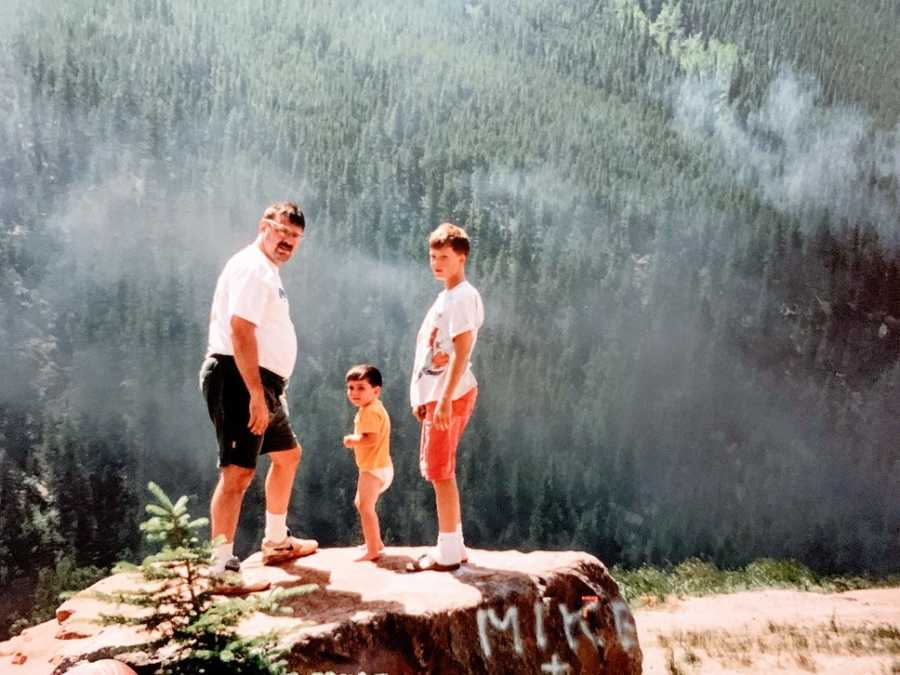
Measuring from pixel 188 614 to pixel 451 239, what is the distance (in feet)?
6.13

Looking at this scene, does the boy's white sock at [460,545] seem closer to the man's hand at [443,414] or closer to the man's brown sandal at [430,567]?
the man's brown sandal at [430,567]

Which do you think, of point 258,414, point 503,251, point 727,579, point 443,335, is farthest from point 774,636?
point 503,251

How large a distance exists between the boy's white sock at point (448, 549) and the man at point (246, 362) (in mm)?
977

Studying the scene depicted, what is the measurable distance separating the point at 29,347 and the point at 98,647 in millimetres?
22720

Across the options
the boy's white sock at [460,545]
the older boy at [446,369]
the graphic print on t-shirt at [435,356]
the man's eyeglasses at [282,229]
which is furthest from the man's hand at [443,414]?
the man's eyeglasses at [282,229]

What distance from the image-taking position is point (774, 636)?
6516 mm

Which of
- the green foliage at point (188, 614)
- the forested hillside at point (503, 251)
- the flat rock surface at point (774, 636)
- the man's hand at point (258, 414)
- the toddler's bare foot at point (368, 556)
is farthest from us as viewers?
the forested hillside at point (503, 251)

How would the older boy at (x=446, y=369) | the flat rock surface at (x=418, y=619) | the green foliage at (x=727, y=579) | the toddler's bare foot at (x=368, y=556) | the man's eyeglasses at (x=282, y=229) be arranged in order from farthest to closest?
the green foliage at (x=727, y=579), the toddler's bare foot at (x=368, y=556), the older boy at (x=446, y=369), the man's eyeglasses at (x=282, y=229), the flat rock surface at (x=418, y=619)

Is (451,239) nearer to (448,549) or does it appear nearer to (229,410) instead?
(229,410)

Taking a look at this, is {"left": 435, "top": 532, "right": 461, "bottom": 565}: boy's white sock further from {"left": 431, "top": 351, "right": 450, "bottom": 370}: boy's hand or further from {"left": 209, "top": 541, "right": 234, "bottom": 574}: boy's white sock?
{"left": 209, "top": 541, "right": 234, "bottom": 574}: boy's white sock

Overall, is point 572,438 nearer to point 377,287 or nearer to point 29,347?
point 377,287

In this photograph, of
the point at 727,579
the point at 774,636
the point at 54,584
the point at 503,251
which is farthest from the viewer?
the point at 503,251

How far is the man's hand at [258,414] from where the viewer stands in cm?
295

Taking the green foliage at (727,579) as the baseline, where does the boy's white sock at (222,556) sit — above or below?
above
